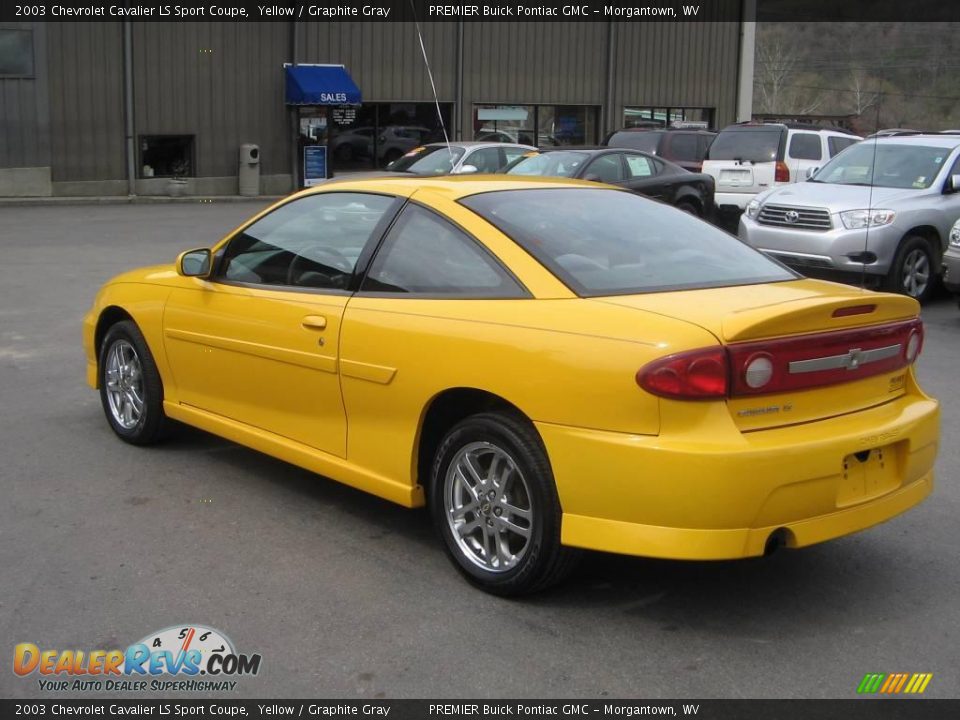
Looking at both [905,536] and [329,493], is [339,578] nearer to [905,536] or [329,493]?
[329,493]

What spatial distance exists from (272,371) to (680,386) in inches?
85.4

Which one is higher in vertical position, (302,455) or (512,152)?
(512,152)

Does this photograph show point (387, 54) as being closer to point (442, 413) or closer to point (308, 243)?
point (308, 243)

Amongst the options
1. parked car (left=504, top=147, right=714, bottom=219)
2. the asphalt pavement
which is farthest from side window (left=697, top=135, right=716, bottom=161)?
the asphalt pavement

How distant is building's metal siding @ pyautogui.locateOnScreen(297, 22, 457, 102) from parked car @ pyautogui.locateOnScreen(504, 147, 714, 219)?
1333cm

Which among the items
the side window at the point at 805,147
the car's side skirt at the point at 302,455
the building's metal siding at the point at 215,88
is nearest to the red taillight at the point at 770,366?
the car's side skirt at the point at 302,455

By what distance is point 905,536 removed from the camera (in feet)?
16.4

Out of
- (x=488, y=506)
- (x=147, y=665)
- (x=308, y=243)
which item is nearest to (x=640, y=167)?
(x=308, y=243)

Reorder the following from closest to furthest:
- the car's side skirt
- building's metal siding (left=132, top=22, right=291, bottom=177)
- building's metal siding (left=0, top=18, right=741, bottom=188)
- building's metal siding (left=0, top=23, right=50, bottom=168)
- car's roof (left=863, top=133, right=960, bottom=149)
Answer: the car's side skirt < car's roof (left=863, top=133, right=960, bottom=149) < building's metal siding (left=0, top=23, right=50, bottom=168) < building's metal siding (left=0, top=18, right=741, bottom=188) < building's metal siding (left=132, top=22, right=291, bottom=177)

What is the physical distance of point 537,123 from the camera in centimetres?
3234

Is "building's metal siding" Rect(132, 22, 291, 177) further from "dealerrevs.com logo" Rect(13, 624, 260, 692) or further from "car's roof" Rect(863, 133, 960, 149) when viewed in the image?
"dealerrevs.com logo" Rect(13, 624, 260, 692)

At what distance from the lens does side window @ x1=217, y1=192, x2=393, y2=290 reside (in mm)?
5074

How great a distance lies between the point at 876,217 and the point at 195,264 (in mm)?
7958
